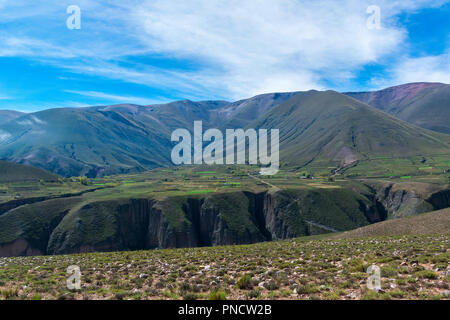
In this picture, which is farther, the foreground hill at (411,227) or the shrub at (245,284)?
the foreground hill at (411,227)

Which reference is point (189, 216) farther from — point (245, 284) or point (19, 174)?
point (19, 174)

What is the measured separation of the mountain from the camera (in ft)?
488

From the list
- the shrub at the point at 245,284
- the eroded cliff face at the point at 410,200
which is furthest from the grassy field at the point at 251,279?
the eroded cliff face at the point at 410,200

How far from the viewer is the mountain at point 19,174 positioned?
148875 mm

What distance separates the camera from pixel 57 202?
343ft

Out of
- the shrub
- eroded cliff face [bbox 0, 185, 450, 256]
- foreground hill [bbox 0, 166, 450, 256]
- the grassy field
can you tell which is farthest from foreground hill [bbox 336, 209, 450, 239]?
eroded cliff face [bbox 0, 185, 450, 256]

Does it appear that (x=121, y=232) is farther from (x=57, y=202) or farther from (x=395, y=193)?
(x=395, y=193)

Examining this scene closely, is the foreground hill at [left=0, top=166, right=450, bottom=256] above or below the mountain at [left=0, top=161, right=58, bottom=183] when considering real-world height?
below

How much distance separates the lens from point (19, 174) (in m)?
155

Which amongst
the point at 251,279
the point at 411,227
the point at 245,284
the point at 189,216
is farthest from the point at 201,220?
the point at 245,284

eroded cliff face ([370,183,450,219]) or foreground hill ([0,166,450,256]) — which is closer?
foreground hill ([0,166,450,256])

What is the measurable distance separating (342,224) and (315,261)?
87544 mm

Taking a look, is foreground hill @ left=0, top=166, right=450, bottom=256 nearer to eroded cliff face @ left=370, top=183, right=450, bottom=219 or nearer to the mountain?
eroded cliff face @ left=370, top=183, right=450, bottom=219

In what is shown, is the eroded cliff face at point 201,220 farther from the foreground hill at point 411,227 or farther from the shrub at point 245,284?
the shrub at point 245,284
